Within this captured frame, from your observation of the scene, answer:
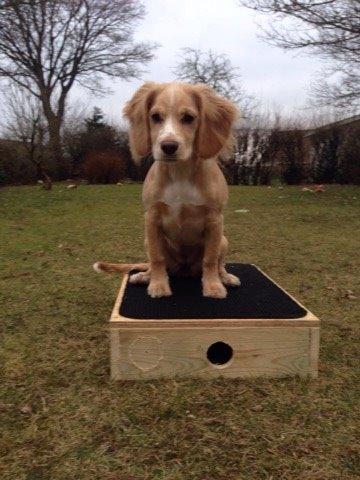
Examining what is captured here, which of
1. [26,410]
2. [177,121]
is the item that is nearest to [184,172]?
[177,121]

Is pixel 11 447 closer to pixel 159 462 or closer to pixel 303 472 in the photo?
pixel 159 462

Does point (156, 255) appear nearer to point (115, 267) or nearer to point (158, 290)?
point (158, 290)

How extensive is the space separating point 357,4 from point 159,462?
1200 cm

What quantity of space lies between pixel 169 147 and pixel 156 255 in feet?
2.37

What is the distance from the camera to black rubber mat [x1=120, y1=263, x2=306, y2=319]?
2.55m

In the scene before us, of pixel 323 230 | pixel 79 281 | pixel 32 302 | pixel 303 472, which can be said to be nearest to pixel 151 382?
pixel 303 472

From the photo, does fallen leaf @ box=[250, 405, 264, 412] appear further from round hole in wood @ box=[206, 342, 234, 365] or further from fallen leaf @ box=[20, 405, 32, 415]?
fallen leaf @ box=[20, 405, 32, 415]

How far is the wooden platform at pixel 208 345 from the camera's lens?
245cm

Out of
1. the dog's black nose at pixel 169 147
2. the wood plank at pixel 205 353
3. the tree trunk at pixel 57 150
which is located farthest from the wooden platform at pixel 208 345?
the tree trunk at pixel 57 150

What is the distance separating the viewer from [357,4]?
11156 mm

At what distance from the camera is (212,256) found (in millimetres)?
2922

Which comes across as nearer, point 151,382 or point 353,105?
point 151,382

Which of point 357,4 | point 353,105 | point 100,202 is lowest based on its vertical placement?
point 100,202

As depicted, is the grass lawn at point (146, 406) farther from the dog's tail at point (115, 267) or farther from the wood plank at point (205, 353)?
the dog's tail at point (115, 267)
